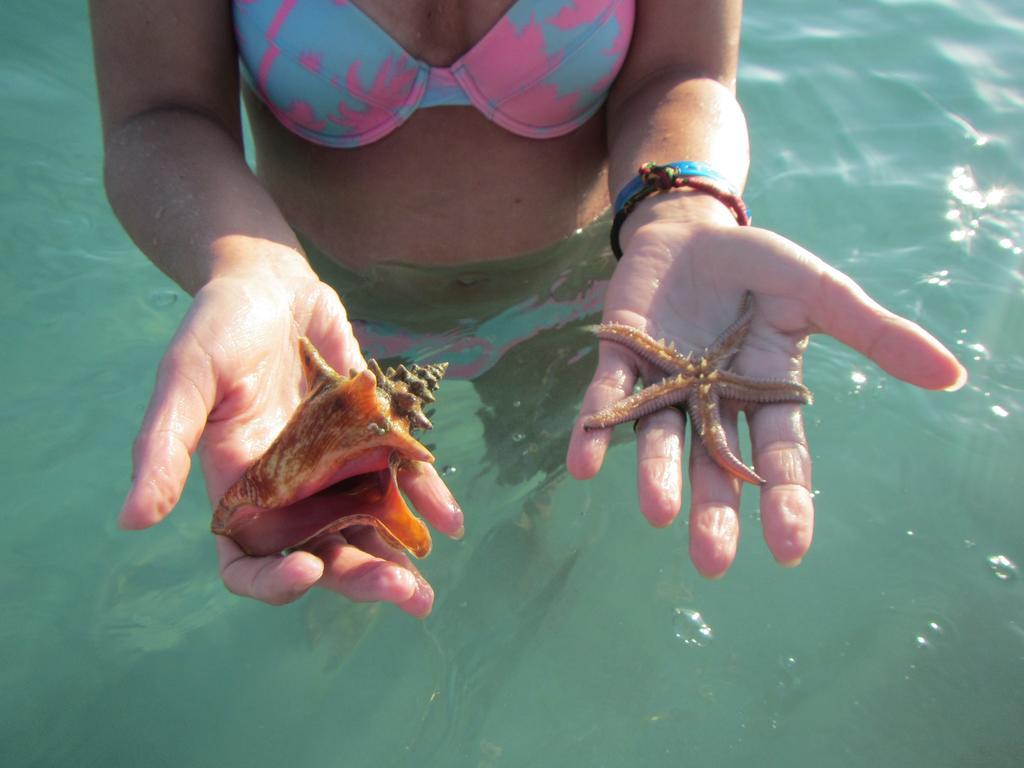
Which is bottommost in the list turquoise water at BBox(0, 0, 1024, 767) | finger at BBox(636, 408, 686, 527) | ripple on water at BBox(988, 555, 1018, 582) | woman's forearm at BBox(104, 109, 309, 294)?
turquoise water at BBox(0, 0, 1024, 767)

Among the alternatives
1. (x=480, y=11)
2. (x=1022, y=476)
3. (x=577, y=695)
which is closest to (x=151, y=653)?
(x=577, y=695)

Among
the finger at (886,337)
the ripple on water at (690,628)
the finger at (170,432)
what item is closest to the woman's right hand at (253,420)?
the finger at (170,432)

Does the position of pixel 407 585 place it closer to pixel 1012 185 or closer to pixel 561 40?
pixel 561 40

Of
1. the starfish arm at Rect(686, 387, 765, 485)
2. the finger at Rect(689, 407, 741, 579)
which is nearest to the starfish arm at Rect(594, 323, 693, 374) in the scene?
the starfish arm at Rect(686, 387, 765, 485)

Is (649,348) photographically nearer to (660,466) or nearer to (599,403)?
(599,403)

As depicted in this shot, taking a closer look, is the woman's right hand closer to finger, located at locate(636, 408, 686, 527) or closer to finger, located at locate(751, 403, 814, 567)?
finger, located at locate(636, 408, 686, 527)

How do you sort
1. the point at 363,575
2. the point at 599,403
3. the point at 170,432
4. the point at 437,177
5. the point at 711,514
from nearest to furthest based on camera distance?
the point at 170,432 < the point at 363,575 < the point at 711,514 < the point at 599,403 < the point at 437,177

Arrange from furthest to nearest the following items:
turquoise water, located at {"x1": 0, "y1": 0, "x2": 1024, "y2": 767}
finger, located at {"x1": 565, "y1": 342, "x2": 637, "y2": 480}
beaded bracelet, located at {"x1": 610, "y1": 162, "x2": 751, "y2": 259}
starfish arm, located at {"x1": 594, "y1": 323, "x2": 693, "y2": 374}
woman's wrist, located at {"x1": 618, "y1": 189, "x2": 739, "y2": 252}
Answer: turquoise water, located at {"x1": 0, "y1": 0, "x2": 1024, "y2": 767}, beaded bracelet, located at {"x1": 610, "y1": 162, "x2": 751, "y2": 259}, woman's wrist, located at {"x1": 618, "y1": 189, "x2": 739, "y2": 252}, starfish arm, located at {"x1": 594, "y1": 323, "x2": 693, "y2": 374}, finger, located at {"x1": 565, "y1": 342, "x2": 637, "y2": 480}

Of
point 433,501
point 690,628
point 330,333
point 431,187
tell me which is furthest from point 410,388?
point 690,628
